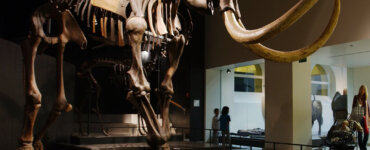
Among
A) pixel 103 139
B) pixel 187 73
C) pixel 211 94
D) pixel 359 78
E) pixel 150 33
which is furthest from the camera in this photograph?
pixel 211 94

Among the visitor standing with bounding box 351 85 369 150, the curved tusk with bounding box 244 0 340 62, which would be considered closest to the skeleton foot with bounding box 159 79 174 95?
the curved tusk with bounding box 244 0 340 62

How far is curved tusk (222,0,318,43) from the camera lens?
7.75ft

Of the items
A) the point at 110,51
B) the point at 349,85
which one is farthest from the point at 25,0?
the point at 349,85

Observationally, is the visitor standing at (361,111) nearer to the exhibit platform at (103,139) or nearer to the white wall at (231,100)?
the white wall at (231,100)

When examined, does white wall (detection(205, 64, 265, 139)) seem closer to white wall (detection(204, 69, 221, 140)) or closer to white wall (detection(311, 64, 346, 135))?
white wall (detection(204, 69, 221, 140))

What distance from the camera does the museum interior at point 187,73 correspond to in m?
4.06

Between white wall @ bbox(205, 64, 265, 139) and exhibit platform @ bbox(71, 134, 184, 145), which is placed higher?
white wall @ bbox(205, 64, 265, 139)

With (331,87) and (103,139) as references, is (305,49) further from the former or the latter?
(331,87)

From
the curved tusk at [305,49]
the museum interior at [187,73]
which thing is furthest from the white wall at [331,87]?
the curved tusk at [305,49]

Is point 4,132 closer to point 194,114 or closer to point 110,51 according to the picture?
point 110,51

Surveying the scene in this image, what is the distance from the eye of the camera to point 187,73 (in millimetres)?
14070

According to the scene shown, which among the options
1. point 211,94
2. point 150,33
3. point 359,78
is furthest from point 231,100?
point 150,33

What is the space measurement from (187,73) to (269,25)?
11.6 metres

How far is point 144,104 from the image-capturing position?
393 centimetres
